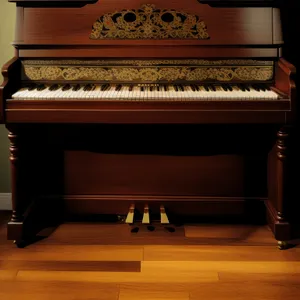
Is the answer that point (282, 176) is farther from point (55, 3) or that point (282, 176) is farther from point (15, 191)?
point (55, 3)

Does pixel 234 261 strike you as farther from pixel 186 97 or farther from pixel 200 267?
pixel 186 97

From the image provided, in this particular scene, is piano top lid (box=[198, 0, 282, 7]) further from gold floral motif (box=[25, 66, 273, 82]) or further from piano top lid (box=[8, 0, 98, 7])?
piano top lid (box=[8, 0, 98, 7])

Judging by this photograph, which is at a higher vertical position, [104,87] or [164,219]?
[104,87]

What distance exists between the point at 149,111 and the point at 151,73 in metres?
0.35

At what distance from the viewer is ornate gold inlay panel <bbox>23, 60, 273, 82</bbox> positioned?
2.82m

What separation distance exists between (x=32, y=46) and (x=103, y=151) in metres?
0.75

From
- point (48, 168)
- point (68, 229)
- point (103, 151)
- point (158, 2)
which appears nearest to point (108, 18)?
point (158, 2)

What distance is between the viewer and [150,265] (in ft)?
8.33

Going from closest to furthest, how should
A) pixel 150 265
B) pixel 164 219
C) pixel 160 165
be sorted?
pixel 150 265
pixel 164 219
pixel 160 165

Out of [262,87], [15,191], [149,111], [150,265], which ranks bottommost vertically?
[150,265]

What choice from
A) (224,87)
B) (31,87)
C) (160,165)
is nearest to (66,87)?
(31,87)

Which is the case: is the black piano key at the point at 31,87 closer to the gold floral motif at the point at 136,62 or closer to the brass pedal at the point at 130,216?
the gold floral motif at the point at 136,62

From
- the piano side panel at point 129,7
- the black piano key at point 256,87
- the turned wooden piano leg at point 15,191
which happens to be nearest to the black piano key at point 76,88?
the piano side panel at point 129,7

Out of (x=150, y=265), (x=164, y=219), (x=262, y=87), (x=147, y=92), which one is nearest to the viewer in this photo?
→ (x=150, y=265)
